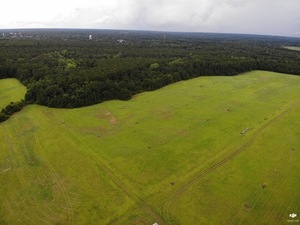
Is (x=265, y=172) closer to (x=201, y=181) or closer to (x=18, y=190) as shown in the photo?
(x=201, y=181)

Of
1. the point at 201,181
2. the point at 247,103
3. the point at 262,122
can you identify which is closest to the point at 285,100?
the point at 247,103

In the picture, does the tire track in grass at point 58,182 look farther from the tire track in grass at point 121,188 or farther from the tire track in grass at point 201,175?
the tire track in grass at point 201,175

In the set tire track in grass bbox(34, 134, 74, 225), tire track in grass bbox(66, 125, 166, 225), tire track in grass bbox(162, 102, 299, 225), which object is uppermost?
tire track in grass bbox(162, 102, 299, 225)

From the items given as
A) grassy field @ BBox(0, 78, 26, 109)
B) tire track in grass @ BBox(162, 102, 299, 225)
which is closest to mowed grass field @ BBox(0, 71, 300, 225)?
tire track in grass @ BBox(162, 102, 299, 225)

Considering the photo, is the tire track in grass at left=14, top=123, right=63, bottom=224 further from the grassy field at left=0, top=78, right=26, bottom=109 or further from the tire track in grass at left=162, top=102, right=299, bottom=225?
the grassy field at left=0, top=78, right=26, bottom=109

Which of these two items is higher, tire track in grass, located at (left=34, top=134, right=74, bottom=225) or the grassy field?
the grassy field

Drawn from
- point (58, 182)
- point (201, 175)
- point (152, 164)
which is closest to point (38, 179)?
point (58, 182)
